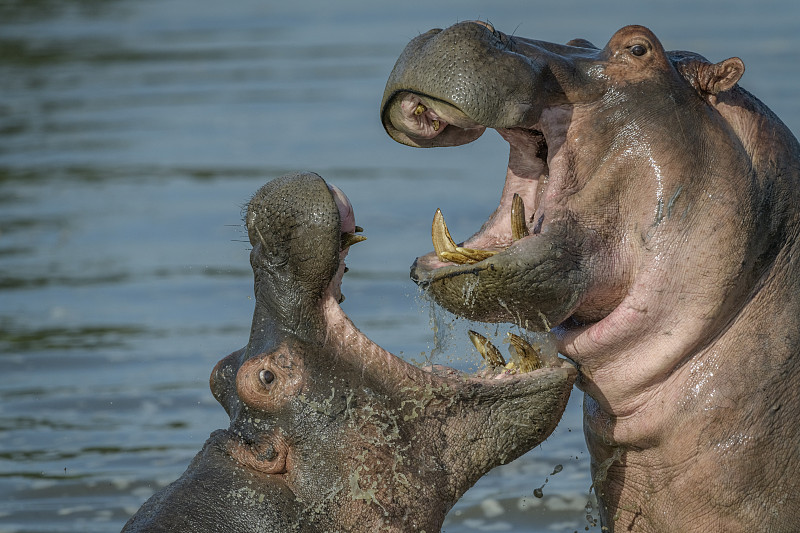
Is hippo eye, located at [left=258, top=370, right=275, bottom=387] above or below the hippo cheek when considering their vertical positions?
above

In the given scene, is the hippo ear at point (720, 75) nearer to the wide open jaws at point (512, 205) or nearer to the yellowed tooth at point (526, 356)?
the wide open jaws at point (512, 205)

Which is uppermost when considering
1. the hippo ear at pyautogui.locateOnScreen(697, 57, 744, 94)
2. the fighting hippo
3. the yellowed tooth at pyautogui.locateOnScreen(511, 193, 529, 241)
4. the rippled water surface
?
the hippo ear at pyautogui.locateOnScreen(697, 57, 744, 94)

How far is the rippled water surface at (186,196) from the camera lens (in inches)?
327

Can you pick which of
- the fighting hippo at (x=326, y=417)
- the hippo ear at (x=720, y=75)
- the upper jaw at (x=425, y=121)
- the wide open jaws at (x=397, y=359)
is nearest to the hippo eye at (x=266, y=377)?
the fighting hippo at (x=326, y=417)

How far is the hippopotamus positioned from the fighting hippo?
34cm

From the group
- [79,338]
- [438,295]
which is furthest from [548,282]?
[79,338]

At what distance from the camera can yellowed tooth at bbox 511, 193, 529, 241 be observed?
4.62 metres

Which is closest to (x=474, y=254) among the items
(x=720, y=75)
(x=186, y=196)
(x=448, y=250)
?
(x=448, y=250)

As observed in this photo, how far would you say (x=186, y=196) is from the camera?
14172 millimetres

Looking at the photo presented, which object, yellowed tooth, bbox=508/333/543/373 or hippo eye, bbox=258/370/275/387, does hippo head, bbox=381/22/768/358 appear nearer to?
yellowed tooth, bbox=508/333/543/373

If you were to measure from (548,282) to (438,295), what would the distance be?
38 centimetres

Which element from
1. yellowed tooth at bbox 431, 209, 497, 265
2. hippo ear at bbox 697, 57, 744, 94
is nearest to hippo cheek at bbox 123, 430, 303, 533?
yellowed tooth at bbox 431, 209, 497, 265

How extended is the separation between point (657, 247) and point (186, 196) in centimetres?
1012

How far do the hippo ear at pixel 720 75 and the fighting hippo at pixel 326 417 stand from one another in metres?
1.07
